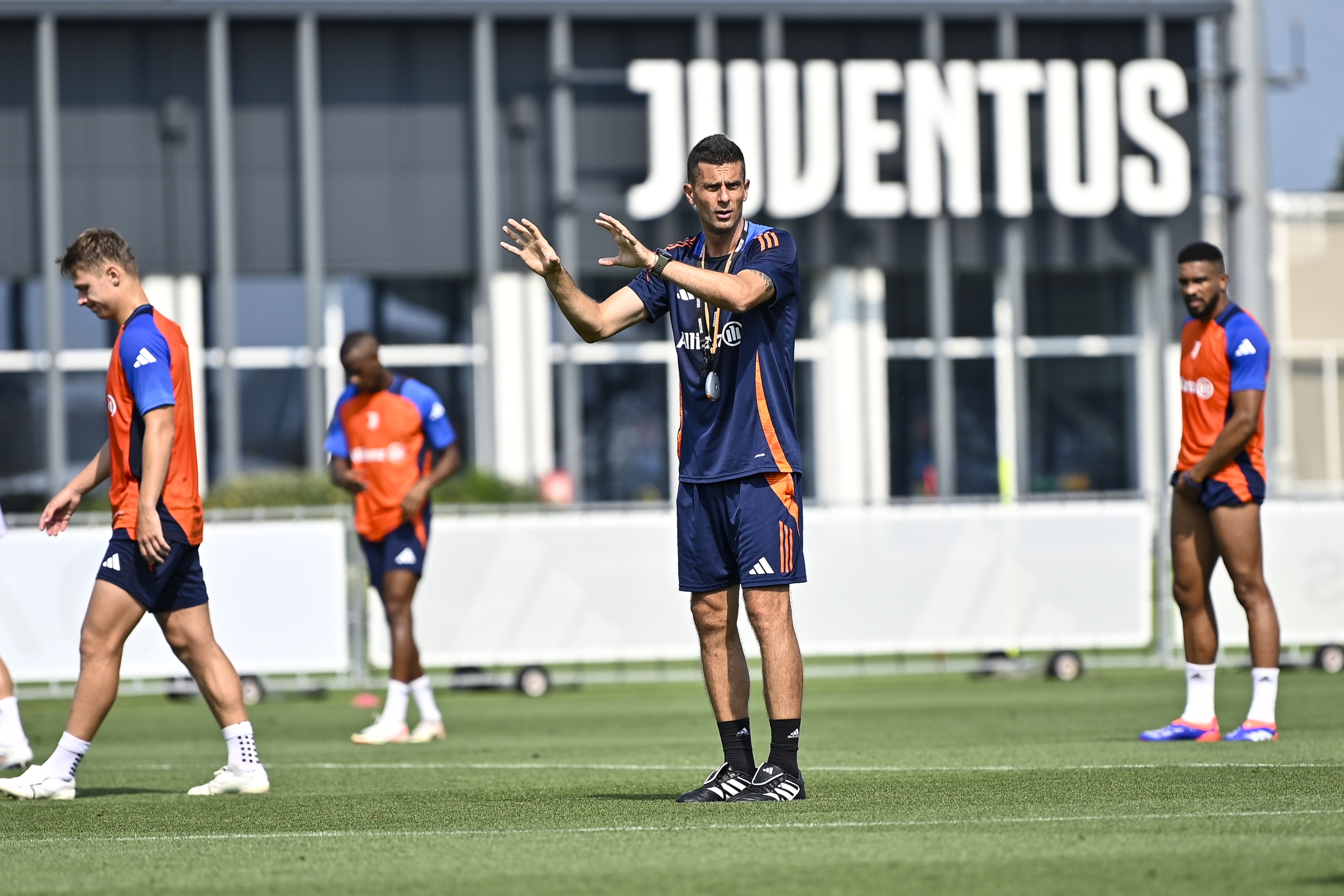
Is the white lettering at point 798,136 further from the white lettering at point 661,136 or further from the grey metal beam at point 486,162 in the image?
the grey metal beam at point 486,162

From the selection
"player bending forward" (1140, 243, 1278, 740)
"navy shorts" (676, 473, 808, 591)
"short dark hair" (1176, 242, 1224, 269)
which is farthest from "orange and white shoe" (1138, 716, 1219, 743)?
"navy shorts" (676, 473, 808, 591)

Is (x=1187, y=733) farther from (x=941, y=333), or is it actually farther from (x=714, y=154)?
(x=941, y=333)

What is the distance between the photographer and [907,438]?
2752 centimetres

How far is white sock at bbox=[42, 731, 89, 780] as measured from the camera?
6910 mm

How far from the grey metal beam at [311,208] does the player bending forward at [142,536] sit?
1822cm

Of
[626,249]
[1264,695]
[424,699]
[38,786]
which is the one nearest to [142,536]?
[38,786]

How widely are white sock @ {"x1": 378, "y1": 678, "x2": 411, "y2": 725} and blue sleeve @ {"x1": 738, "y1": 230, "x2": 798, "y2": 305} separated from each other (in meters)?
4.82

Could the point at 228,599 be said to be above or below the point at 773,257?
below

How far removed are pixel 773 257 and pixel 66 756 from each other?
3.21 meters

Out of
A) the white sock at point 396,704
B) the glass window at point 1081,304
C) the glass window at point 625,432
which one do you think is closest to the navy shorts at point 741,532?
the white sock at point 396,704

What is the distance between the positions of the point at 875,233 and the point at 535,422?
5564 millimetres

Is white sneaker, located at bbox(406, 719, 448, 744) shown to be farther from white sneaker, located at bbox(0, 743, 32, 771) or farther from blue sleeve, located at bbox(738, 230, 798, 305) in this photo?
blue sleeve, located at bbox(738, 230, 798, 305)

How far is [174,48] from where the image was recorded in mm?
25359

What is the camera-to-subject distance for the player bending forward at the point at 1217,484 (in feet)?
27.6
